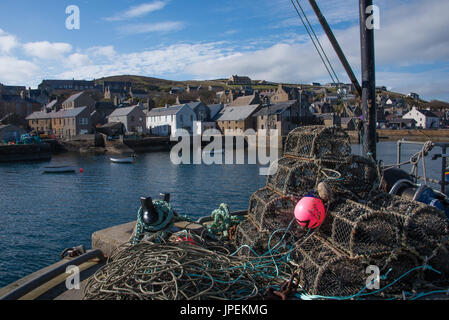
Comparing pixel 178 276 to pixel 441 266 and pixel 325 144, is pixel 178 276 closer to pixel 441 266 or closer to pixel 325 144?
pixel 441 266

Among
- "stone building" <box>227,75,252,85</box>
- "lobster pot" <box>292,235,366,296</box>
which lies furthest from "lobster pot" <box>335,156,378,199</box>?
"stone building" <box>227,75,252,85</box>

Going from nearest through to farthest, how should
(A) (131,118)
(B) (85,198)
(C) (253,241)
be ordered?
(C) (253,241) < (B) (85,198) < (A) (131,118)

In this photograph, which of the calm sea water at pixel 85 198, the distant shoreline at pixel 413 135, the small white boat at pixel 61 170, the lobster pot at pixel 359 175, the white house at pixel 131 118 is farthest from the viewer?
the white house at pixel 131 118

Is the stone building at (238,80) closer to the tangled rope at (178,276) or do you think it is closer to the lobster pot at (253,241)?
the lobster pot at (253,241)

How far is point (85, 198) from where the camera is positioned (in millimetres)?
23656

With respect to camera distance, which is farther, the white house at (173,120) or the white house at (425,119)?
the white house at (425,119)

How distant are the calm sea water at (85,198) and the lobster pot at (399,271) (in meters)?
11.2

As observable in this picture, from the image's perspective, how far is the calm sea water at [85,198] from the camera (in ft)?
45.6

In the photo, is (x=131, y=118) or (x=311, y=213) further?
(x=131, y=118)

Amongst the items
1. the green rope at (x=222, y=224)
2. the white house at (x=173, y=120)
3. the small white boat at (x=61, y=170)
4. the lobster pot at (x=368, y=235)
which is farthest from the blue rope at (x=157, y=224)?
the white house at (x=173, y=120)

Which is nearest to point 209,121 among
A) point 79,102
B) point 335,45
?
point 79,102

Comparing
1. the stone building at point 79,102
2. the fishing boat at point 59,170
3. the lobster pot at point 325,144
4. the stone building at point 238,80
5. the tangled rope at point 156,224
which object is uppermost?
the stone building at point 238,80

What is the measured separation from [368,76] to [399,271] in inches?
175

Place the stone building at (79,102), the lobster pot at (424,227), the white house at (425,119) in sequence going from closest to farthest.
→ the lobster pot at (424,227), the stone building at (79,102), the white house at (425,119)
